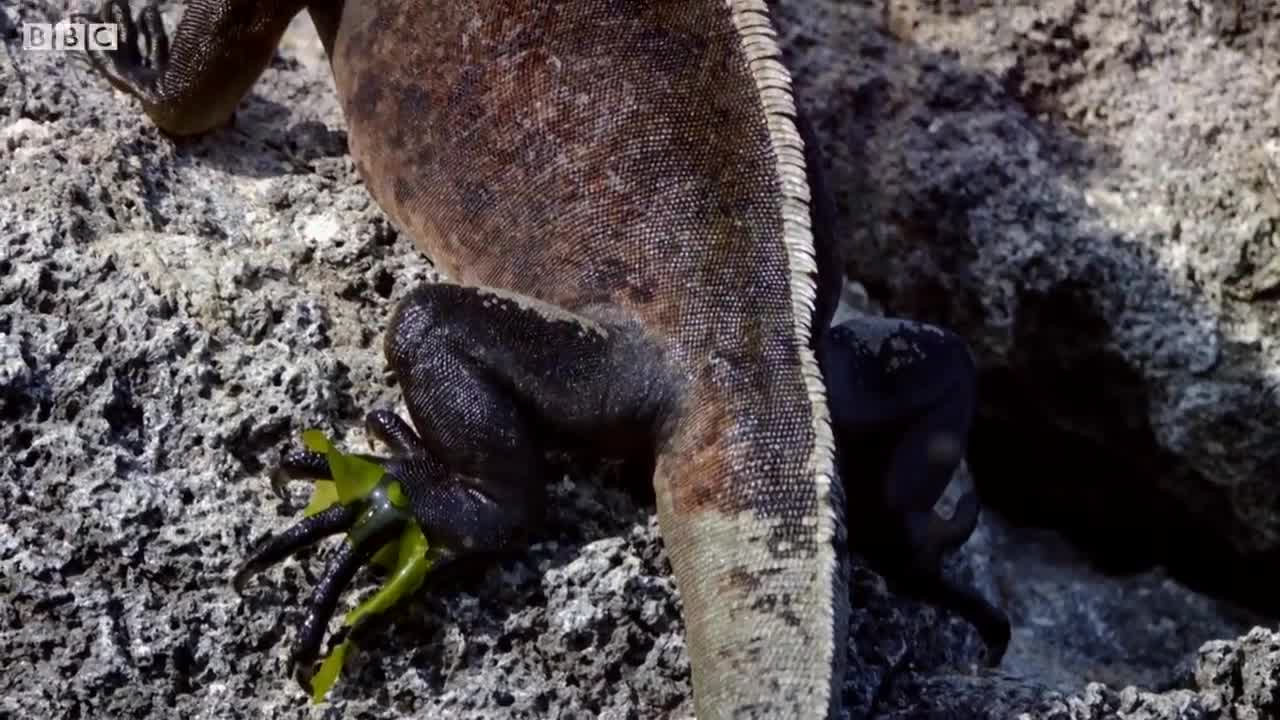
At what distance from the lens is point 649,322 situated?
256 cm

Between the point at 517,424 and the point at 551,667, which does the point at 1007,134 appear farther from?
the point at 551,667

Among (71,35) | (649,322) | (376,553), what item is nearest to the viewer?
(376,553)

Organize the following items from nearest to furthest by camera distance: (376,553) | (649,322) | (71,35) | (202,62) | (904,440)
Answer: (376,553)
(649,322)
(904,440)
(202,62)
(71,35)

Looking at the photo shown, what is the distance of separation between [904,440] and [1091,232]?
0.89 metres

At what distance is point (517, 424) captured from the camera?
2.50 metres

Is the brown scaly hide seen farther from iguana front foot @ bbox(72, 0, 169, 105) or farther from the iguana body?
iguana front foot @ bbox(72, 0, 169, 105)

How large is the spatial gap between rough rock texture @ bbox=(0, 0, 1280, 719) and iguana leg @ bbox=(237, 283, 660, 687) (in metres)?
0.08

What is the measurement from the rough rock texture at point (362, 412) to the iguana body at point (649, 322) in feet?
0.31

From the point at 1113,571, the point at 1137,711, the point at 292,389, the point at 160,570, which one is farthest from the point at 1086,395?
the point at 160,570

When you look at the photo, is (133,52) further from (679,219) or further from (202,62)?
(679,219)

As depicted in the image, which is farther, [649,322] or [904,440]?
[904,440]

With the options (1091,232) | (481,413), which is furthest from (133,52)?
(1091,232)

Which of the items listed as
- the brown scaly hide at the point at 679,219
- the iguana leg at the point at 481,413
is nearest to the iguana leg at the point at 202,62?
the brown scaly hide at the point at 679,219

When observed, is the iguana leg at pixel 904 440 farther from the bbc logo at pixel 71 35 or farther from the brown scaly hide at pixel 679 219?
the bbc logo at pixel 71 35
